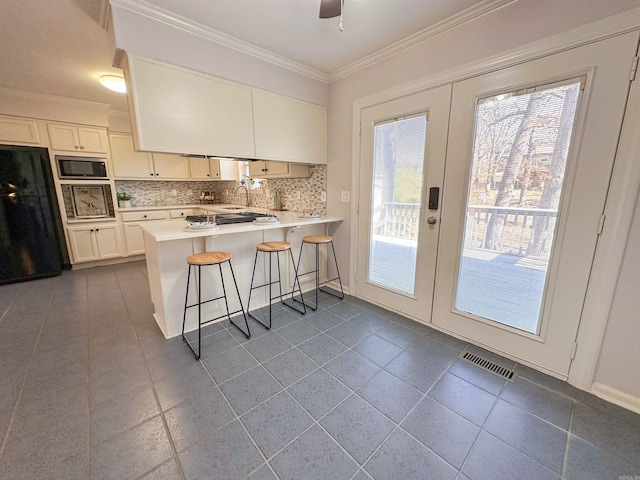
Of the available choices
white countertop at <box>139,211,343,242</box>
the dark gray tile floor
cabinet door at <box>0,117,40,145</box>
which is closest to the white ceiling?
cabinet door at <box>0,117,40,145</box>

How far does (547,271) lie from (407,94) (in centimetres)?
180

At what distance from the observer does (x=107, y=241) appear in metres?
4.30

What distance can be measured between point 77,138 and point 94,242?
1612mm

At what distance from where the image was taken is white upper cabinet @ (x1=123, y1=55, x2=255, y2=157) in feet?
6.39

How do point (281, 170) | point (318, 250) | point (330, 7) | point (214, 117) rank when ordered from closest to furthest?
point (330, 7) < point (214, 117) < point (318, 250) < point (281, 170)

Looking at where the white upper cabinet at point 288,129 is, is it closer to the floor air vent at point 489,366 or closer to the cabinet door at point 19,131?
the floor air vent at point 489,366

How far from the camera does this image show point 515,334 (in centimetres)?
195

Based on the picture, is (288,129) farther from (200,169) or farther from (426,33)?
(200,169)

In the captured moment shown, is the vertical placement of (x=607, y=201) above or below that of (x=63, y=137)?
below

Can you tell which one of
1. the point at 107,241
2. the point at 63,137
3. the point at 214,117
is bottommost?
the point at 107,241

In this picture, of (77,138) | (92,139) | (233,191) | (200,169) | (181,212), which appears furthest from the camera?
(233,191)

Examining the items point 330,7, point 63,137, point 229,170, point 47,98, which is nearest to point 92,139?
point 63,137

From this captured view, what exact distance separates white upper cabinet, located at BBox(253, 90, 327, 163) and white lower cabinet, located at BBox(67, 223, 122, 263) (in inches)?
134

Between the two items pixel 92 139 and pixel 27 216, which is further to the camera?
pixel 92 139
